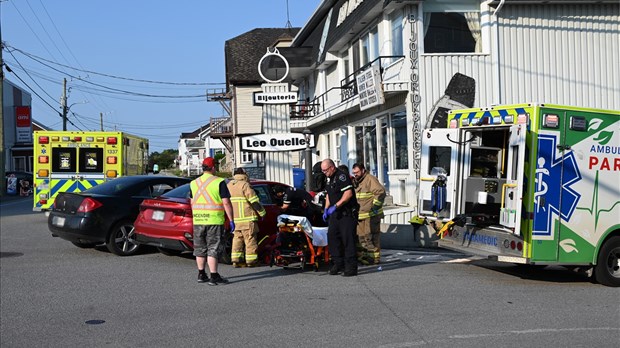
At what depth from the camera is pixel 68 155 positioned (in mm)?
18484

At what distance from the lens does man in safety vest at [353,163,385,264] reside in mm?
11945

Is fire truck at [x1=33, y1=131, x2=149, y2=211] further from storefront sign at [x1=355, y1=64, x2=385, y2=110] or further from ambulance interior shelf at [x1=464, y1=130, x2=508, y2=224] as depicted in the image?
ambulance interior shelf at [x1=464, y1=130, x2=508, y2=224]

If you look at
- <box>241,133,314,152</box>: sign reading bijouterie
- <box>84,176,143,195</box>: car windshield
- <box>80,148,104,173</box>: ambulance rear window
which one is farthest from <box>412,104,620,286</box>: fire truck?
<box>80,148,104,173</box>: ambulance rear window

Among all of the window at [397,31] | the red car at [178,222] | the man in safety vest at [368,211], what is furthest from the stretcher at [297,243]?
the window at [397,31]

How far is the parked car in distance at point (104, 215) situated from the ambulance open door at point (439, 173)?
5.13 m

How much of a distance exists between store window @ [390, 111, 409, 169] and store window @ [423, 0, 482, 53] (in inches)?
78.1

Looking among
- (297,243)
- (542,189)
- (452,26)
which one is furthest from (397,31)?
(542,189)

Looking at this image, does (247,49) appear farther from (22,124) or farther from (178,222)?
(178,222)

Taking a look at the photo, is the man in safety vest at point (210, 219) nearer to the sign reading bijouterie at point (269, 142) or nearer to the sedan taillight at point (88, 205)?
the sedan taillight at point (88, 205)

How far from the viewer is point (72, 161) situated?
60.7ft

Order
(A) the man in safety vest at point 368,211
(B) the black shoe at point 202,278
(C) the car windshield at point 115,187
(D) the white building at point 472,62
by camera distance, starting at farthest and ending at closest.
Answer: (D) the white building at point 472,62 < (C) the car windshield at point 115,187 < (A) the man in safety vest at point 368,211 < (B) the black shoe at point 202,278

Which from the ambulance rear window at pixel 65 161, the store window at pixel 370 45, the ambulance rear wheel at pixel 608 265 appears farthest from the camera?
the store window at pixel 370 45

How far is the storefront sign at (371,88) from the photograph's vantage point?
17.7m

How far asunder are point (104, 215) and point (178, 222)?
75.6 inches
